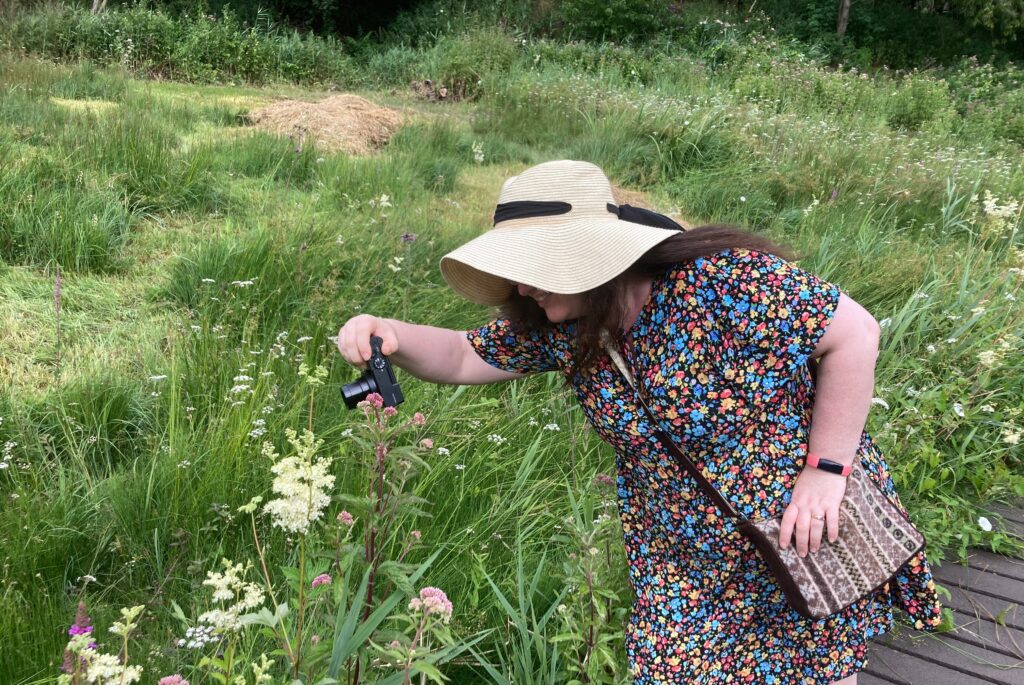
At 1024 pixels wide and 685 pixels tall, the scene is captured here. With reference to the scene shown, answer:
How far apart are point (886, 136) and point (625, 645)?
764 cm

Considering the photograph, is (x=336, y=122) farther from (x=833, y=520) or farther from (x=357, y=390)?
(x=833, y=520)

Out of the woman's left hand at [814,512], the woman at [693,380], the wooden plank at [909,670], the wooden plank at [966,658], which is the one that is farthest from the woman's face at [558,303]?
the wooden plank at [966,658]

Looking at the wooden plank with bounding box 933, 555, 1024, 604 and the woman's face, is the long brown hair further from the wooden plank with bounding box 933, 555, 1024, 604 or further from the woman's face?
the wooden plank with bounding box 933, 555, 1024, 604

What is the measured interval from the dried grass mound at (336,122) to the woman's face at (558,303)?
4678mm

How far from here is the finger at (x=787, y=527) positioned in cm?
167

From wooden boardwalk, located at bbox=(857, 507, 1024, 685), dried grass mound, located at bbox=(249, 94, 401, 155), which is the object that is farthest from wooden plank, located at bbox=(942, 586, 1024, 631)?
dried grass mound, located at bbox=(249, 94, 401, 155)

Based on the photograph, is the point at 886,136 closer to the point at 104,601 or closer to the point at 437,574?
the point at 437,574

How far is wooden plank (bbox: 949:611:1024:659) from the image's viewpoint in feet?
8.23

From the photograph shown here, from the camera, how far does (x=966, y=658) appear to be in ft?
8.09

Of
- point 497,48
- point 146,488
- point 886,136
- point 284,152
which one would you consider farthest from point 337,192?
point 497,48

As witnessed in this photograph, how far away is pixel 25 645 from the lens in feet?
5.76

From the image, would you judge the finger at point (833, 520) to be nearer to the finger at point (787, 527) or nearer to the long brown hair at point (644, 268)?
the finger at point (787, 527)

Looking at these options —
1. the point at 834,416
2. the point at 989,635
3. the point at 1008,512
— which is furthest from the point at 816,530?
the point at 1008,512

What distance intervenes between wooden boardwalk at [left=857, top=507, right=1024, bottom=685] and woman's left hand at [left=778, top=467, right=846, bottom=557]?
39.8 inches
